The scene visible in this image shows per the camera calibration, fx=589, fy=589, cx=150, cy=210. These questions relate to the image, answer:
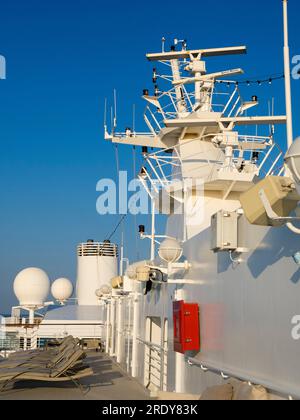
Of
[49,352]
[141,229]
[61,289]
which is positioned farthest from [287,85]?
[61,289]

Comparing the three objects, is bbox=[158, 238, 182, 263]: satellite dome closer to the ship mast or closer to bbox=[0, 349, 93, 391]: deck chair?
bbox=[0, 349, 93, 391]: deck chair

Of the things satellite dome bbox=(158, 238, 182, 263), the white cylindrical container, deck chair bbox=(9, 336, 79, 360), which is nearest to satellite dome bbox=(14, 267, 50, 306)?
the white cylindrical container

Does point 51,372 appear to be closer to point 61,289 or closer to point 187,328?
point 187,328

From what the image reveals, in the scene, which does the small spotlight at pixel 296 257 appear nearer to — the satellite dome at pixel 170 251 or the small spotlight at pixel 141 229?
the satellite dome at pixel 170 251

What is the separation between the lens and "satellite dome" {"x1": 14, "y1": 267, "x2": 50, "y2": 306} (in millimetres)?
30891

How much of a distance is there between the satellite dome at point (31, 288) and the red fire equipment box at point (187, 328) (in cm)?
2335

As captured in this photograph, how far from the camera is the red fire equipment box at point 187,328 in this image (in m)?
8.27

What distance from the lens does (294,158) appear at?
4176 millimetres

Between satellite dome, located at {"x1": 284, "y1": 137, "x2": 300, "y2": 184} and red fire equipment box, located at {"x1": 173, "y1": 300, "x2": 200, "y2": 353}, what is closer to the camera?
satellite dome, located at {"x1": 284, "y1": 137, "x2": 300, "y2": 184}

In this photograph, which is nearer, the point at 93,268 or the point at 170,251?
the point at 170,251

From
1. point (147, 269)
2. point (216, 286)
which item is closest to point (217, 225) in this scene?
point (216, 286)

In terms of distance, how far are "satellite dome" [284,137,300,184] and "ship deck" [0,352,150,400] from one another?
6.76 meters

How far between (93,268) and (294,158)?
3216 centimetres

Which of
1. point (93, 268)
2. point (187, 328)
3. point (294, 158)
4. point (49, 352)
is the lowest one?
point (49, 352)
